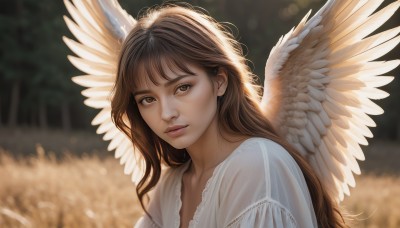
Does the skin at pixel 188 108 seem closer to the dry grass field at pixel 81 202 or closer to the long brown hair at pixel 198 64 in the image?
the long brown hair at pixel 198 64

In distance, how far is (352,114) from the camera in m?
2.36

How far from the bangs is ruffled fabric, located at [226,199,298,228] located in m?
0.52

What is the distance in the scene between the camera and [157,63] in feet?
6.31

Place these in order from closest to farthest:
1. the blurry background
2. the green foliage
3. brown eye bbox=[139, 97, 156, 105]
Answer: brown eye bbox=[139, 97, 156, 105]
the blurry background
the green foliage

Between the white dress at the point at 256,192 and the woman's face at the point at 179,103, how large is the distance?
171mm

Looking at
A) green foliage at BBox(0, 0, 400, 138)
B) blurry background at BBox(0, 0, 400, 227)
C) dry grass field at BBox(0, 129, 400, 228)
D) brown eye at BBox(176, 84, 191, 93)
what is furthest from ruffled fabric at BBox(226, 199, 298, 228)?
green foliage at BBox(0, 0, 400, 138)

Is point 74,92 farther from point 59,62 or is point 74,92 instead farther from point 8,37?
point 8,37

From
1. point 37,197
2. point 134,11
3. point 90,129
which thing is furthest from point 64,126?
point 37,197

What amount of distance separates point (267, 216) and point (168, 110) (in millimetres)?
498

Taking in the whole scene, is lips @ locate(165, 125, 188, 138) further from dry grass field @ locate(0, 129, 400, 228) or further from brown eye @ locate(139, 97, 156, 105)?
dry grass field @ locate(0, 129, 400, 228)

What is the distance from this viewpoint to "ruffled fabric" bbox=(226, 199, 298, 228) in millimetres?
1805

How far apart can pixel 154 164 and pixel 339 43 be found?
96 centimetres

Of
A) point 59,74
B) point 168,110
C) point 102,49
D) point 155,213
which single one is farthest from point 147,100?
point 59,74

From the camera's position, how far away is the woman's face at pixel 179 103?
6.42ft
